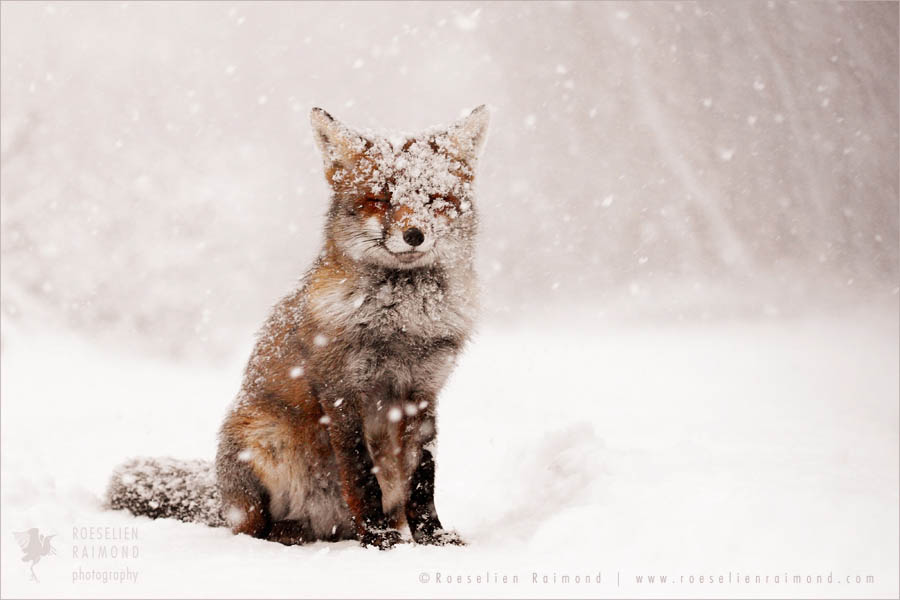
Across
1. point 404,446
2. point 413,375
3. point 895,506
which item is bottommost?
point 895,506

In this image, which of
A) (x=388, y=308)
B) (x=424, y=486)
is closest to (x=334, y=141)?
(x=388, y=308)

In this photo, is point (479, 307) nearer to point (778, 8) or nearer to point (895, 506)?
point (895, 506)

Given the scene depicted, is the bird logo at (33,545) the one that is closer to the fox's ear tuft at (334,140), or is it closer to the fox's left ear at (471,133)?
the fox's ear tuft at (334,140)

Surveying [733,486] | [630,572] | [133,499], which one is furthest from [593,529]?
[133,499]

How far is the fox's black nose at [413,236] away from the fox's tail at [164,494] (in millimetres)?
1840

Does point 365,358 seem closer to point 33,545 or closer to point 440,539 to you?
point 440,539

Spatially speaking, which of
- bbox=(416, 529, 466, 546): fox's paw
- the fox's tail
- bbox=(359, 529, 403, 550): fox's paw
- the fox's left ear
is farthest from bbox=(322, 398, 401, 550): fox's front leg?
the fox's left ear

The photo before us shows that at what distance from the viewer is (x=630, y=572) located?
2451 millimetres

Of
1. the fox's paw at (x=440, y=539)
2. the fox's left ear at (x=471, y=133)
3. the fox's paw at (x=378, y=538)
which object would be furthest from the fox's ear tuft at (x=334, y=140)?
the fox's paw at (x=440, y=539)

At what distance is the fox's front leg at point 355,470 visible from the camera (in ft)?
10.7

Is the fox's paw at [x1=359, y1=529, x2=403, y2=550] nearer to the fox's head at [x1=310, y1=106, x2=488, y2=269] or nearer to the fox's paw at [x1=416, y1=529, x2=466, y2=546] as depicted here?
the fox's paw at [x1=416, y1=529, x2=466, y2=546]

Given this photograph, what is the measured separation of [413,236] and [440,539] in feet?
4.91

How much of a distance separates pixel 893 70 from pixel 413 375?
4.31 metres

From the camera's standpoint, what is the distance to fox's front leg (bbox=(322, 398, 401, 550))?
3271mm
